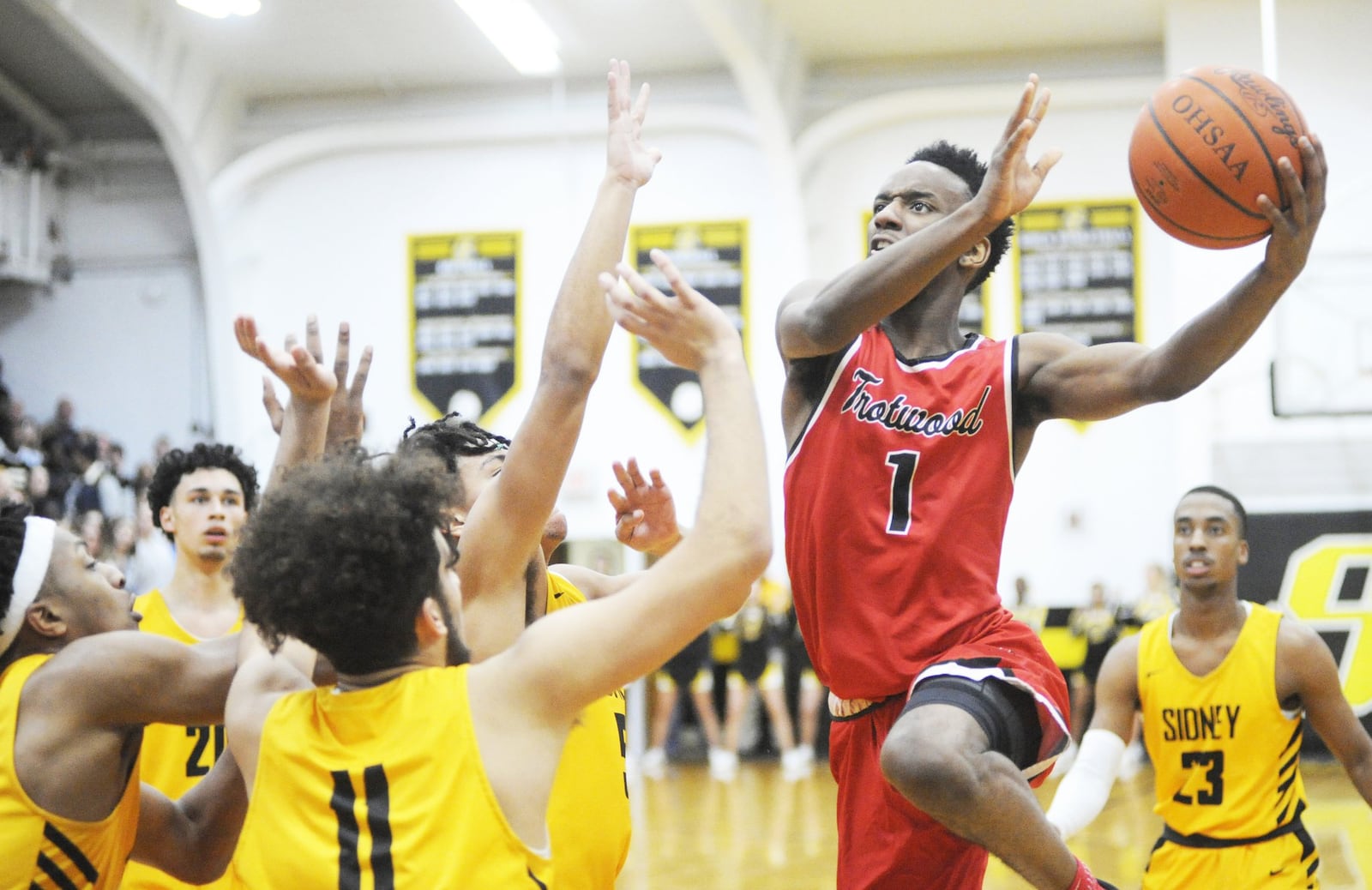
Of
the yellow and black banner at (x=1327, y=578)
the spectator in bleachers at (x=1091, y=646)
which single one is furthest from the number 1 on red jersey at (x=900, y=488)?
the spectator in bleachers at (x=1091, y=646)

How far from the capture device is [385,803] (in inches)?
77.5

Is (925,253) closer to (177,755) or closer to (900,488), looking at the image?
(900,488)

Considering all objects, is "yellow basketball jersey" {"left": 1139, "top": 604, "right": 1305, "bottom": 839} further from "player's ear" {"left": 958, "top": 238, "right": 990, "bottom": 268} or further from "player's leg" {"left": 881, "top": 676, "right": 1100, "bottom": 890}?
"player's ear" {"left": 958, "top": 238, "right": 990, "bottom": 268}

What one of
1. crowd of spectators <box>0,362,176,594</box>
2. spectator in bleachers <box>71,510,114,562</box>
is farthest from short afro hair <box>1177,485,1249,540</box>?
crowd of spectators <box>0,362,176,594</box>

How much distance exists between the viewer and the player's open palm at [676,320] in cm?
204

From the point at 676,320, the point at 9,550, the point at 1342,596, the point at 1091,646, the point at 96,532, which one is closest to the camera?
the point at 676,320

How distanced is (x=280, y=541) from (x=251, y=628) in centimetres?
55

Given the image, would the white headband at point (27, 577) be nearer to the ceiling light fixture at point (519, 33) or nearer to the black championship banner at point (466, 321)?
the ceiling light fixture at point (519, 33)

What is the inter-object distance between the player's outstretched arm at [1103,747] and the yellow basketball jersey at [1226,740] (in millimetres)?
53

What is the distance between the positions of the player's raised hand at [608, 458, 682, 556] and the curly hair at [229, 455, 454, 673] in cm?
132

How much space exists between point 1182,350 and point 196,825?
234 cm

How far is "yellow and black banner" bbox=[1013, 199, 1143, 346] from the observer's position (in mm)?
14875

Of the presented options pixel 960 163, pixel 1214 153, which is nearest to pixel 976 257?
pixel 960 163

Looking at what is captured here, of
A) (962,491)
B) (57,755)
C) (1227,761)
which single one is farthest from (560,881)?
(1227,761)
